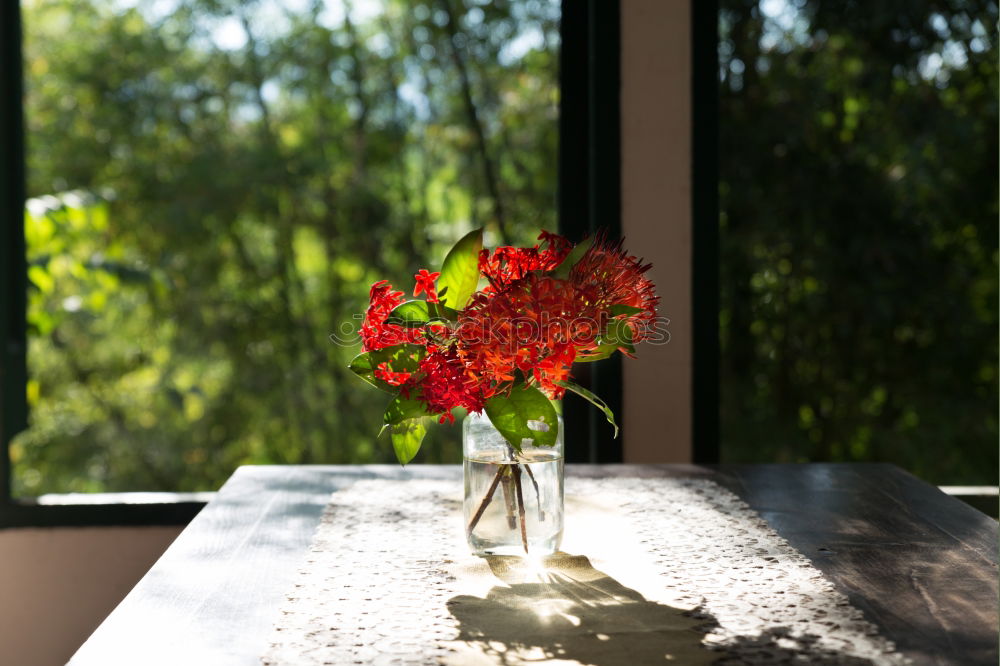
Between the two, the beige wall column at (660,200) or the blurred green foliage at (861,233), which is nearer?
the beige wall column at (660,200)

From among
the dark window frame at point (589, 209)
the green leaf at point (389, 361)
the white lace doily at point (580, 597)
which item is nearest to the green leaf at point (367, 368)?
the green leaf at point (389, 361)

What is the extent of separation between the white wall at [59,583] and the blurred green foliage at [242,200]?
2.02 feet

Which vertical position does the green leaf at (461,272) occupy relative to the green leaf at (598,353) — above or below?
above

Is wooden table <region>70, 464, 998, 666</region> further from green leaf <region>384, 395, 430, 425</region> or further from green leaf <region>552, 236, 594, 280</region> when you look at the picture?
green leaf <region>552, 236, 594, 280</region>

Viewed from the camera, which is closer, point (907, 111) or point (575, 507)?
point (575, 507)

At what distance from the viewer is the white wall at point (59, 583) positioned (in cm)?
207

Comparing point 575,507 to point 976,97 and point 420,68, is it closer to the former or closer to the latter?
point 420,68

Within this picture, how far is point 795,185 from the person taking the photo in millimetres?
2633

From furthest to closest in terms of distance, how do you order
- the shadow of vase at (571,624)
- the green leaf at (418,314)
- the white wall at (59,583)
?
the white wall at (59,583)
the green leaf at (418,314)
the shadow of vase at (571,624)

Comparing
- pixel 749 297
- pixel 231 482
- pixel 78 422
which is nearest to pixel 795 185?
pixel 749 297

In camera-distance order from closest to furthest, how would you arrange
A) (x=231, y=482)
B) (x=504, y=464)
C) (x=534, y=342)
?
(x=534, y=342)
(x=504, y=464)
(x=231, y=482)

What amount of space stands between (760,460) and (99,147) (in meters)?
2.05

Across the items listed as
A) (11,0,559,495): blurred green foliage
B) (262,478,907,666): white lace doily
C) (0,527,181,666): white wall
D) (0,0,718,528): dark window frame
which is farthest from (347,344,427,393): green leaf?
(11,0,559,495): blurred green foliage

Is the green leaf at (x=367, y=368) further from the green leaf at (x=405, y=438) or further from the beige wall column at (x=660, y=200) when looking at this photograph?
the beige wall column at (x=660, y=200)
